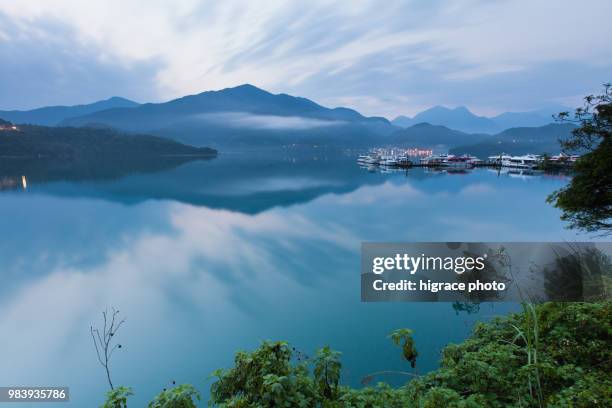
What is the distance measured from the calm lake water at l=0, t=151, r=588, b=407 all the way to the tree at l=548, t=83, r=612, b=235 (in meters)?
4.33

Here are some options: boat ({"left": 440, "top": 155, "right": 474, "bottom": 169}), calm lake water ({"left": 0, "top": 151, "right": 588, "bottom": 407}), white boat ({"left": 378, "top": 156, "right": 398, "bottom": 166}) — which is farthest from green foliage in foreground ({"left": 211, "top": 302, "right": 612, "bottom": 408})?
white boat ({"left": 378, "top": 156, "right": 398, "bottom": 166})

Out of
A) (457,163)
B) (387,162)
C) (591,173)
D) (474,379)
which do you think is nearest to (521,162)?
(457,163)

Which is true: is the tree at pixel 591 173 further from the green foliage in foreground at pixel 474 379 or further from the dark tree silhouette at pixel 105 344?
the dark tree silhouette at pixel 105 344

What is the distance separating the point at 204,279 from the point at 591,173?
1713cm

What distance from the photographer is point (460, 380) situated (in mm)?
5340

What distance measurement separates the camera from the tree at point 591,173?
32.3ft

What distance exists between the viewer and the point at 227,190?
56.4 meters

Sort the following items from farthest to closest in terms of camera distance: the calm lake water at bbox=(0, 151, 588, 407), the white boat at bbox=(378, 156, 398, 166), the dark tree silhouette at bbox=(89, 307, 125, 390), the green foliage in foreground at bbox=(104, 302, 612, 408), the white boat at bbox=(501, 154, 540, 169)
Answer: the white boat at bbox=(378, 156, 398, 166), the white boat at bbox=(501, 154, 540, 169), the calm lake water at bbox=(0, 151, 588, 407), the dark tree silhouette at bbox=(89, 307, 125, 390), the green foliage in foreground at bbox=(104, 302, 612, 408)

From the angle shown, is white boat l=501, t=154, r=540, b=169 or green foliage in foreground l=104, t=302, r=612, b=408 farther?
white boat l=501, t=154, r=540, b=169

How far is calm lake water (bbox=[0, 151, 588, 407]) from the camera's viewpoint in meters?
11.5

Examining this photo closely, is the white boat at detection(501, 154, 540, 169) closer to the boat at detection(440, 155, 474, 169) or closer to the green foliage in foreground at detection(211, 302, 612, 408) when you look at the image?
the boat at detection(440, 155, 474, 169)

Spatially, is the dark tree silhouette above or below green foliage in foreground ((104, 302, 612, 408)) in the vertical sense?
below

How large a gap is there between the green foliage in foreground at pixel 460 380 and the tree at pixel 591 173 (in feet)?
17.0

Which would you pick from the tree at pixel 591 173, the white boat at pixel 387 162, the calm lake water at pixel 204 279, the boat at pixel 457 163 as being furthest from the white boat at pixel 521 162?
the tree at pixel 591 173
